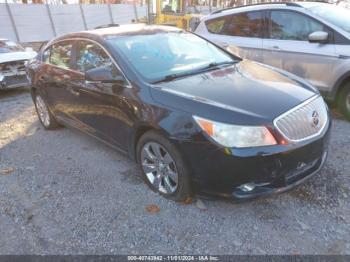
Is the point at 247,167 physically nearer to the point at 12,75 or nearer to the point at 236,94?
the point at 236,94

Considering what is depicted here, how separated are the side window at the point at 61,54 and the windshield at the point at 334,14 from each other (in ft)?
12.0

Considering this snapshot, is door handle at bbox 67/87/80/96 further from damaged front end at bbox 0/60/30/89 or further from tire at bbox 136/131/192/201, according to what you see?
damaged front end at bbox 0/60/30/89

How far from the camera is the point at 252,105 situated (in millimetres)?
2893

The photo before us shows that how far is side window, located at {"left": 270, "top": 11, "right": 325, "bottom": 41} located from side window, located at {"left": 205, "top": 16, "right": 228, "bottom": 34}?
1.03 m

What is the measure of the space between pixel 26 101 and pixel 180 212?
565cm

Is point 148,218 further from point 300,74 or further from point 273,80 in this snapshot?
point 300,74

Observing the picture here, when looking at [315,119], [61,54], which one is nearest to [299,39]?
[315,119]

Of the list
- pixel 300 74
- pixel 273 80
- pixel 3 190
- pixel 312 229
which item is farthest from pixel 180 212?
pixel 300 74

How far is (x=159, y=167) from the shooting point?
134 inches

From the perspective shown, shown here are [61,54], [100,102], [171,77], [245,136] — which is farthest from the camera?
[61,54]

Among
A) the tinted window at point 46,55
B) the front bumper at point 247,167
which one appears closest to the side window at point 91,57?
the tinted window at point 46,55

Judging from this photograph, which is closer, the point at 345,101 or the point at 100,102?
the point at 100,102

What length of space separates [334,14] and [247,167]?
3847 mm

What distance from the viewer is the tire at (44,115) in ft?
18.1
